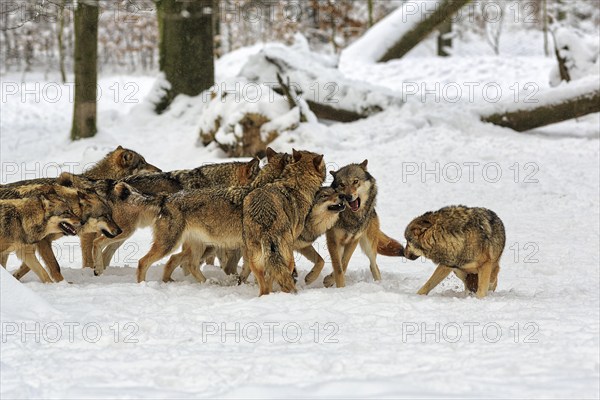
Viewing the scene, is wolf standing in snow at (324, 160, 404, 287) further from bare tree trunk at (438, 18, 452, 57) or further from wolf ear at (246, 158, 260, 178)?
bare tree trunk at (438, 18, 452, 57)

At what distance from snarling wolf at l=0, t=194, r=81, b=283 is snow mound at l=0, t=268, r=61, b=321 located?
141 cm

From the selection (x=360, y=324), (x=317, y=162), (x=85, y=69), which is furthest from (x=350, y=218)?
(x=85, y=69)

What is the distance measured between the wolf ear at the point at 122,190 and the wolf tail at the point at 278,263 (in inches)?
68.2

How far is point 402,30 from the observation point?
21547mm

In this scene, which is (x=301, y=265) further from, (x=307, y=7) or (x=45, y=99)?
(x=307, y=7)

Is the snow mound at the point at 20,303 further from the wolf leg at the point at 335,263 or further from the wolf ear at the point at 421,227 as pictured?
the wolf ear at the point at 421,227

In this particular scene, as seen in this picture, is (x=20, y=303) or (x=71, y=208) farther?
(x=71, y=208)

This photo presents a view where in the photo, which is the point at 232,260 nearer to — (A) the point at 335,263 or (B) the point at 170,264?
(B) the point at 170,264

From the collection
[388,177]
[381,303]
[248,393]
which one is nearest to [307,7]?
[388,177]

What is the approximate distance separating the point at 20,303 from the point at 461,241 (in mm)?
3965

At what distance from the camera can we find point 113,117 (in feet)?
64.4

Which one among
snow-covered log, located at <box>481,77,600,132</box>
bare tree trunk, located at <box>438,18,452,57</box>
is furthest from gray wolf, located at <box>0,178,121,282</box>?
bare tree trunk, located at <box>438,18,452,57</box>

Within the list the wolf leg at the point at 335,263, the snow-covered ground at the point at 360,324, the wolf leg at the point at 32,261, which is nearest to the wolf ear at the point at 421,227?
the snow-covered ground at the point at 360,324

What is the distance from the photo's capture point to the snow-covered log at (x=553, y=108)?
1574 cm
